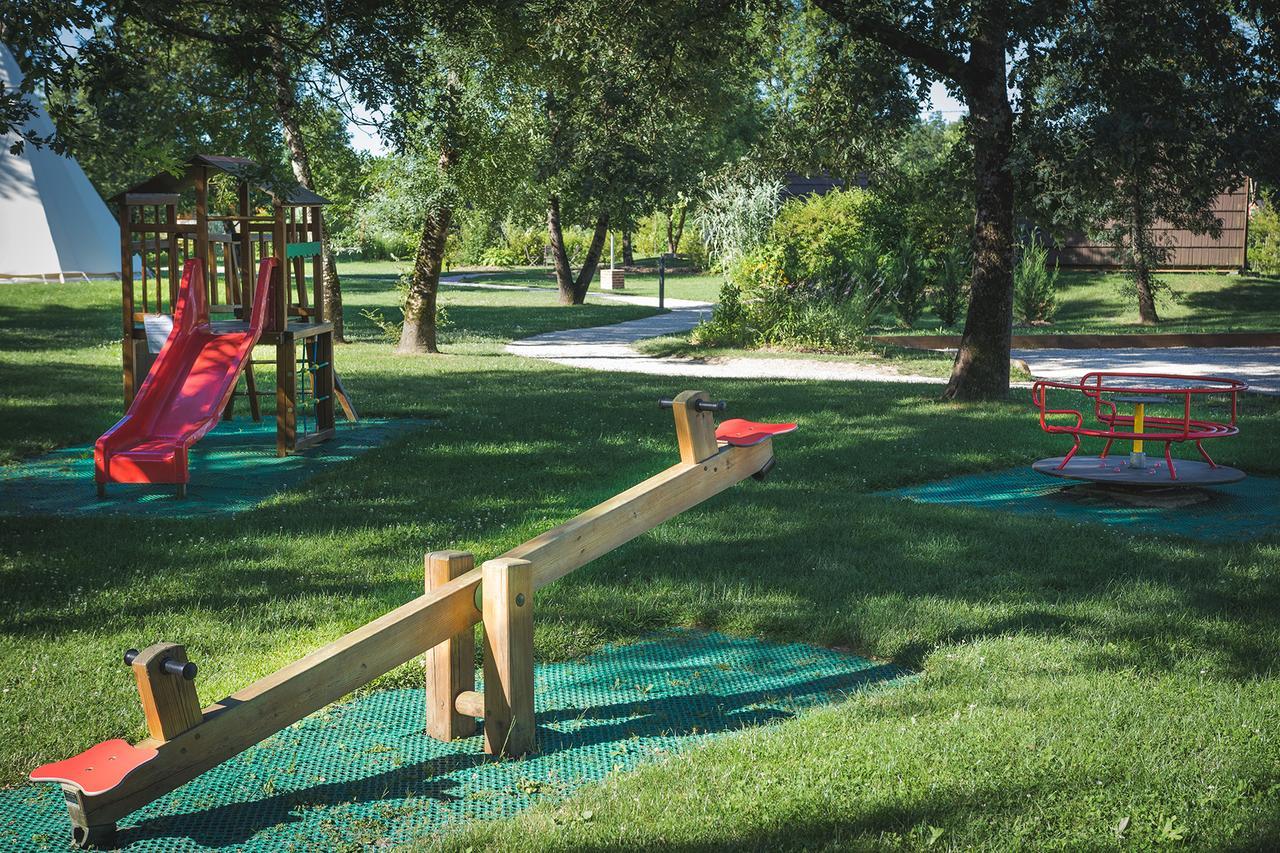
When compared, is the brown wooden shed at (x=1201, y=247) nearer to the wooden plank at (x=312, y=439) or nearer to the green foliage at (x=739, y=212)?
the green foliage at (x=739, y=212)

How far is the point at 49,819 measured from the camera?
3609 mm

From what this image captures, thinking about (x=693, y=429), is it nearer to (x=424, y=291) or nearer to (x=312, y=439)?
(x=312, y=439)

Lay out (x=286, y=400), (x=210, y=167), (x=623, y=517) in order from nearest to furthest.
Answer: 1. (x=623, y=517)
2. (x=286, y=400)
3. (x=210, y=167)

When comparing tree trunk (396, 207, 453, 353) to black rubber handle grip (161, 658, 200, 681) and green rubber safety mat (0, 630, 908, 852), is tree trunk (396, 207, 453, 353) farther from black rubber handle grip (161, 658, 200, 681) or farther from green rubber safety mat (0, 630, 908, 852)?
black rubber handle grip (161, 658, 200, 681)

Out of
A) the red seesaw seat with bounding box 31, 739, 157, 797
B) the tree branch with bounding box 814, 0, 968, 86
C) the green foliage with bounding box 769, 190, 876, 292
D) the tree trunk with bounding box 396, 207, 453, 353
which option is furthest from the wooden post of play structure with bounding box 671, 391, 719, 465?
the green foliage with bounding box 769, 190, 876, 292

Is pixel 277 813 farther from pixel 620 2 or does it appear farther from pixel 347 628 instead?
pixel 620 2

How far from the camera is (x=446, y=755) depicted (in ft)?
13.4

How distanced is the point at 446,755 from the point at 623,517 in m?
1.00

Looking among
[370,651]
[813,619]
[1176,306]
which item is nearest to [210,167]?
[813,619]

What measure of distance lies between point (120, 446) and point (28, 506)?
0.84 meters

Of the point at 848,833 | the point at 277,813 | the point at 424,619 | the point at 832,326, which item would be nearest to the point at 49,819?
the point at 277,813

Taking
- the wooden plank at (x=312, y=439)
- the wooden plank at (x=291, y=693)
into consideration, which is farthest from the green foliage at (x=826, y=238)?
the wooden plank at (x=291, y=693)

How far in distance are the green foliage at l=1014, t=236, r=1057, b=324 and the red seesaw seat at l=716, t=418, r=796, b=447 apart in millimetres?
20292

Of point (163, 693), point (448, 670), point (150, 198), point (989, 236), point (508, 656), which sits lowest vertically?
point (448, 670)
